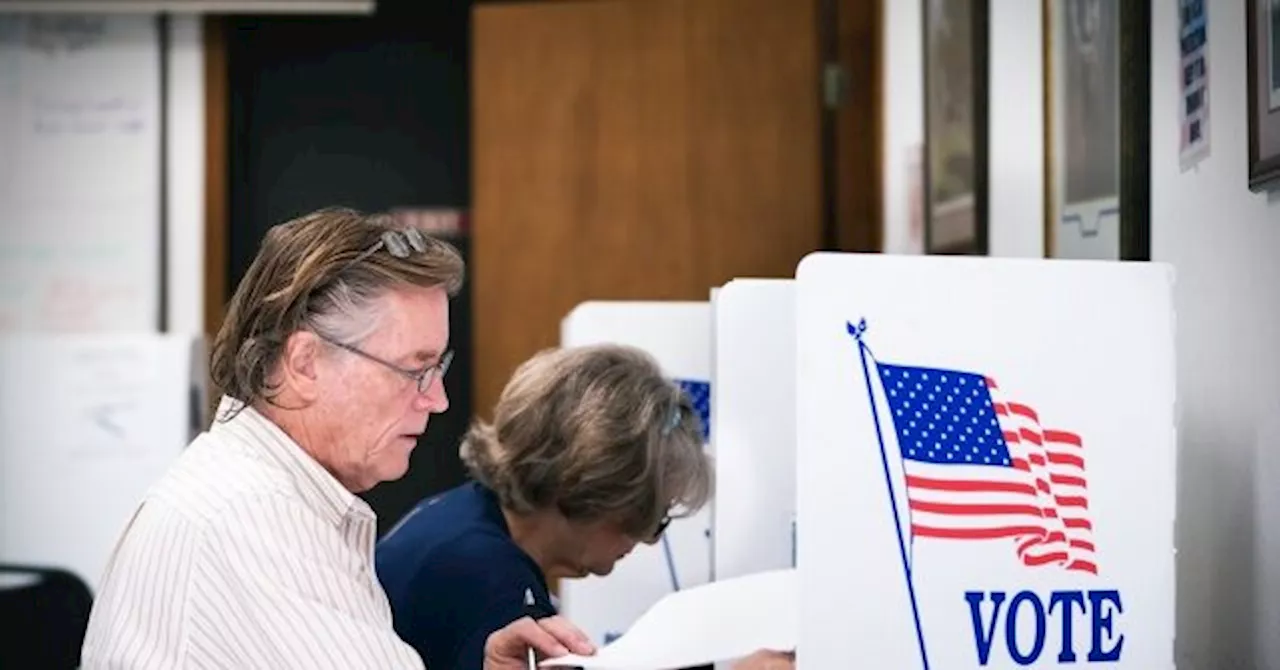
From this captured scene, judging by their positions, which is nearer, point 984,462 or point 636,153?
point 984,462

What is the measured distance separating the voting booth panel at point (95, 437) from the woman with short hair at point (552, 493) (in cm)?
270

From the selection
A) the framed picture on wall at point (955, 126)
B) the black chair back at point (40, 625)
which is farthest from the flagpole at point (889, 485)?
the black chair back at point (40, 625)

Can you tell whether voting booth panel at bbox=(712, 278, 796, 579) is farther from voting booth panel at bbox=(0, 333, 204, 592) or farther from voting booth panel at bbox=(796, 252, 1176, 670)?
voting booth panel at bbox=(0, 333, 204, 592)

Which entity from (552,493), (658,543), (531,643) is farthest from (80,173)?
(531,643)

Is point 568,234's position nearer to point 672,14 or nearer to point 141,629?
point 672,14

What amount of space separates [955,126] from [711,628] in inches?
63.4

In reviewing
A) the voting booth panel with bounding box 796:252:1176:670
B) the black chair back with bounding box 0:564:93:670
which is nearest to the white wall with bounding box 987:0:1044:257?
the voting booth panel with bounding box 796:252:1176:670

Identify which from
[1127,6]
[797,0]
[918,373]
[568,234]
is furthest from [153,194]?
[918,373]

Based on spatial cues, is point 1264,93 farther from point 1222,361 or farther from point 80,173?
point 80,173

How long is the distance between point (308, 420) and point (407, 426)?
0.10 metres

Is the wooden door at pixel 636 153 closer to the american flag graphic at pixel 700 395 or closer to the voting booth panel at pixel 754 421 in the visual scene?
the american flag graphic at pixel 700 395

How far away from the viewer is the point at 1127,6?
2318 millimetres

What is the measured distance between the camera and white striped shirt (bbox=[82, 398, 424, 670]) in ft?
5.37

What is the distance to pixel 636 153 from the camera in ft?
15.4
